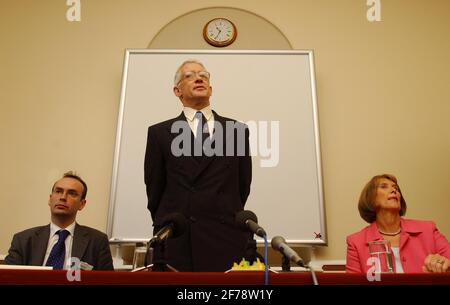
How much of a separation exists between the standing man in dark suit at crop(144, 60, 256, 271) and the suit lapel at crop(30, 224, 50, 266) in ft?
1.93

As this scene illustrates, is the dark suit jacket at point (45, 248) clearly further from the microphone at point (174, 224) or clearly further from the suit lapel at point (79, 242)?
the microphone at point (174, 224)

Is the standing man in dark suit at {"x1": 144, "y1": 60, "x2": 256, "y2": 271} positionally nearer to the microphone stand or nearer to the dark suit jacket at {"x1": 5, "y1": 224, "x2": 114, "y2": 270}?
the dark suit jacket at {"x1": 5, "y1": 224, "x2": 114, "y2": 270}

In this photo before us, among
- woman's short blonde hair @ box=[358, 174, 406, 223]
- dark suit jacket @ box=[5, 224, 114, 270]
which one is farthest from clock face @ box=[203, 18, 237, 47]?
dark suit jacket @ box=[5, 224, 114, 270]

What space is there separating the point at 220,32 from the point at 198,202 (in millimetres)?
1752

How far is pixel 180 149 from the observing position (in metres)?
2.48

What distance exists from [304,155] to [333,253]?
68cm

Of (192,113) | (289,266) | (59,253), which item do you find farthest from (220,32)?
(289,266)

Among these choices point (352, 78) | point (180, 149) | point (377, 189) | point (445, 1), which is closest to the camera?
point (180, 149)

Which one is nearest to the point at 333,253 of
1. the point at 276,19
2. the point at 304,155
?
the point at 304,155

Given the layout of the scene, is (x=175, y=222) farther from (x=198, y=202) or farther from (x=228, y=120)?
(x=228, y=120)

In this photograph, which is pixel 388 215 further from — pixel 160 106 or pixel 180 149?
pixel 160 106

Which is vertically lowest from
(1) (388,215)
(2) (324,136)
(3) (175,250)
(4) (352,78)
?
(3) (175,250)

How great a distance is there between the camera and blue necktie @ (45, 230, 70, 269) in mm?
2480

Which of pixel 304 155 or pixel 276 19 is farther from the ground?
pixel 276 19
